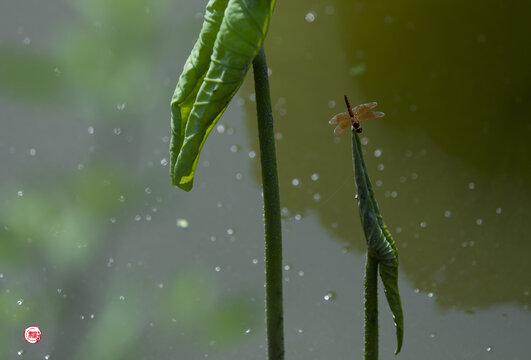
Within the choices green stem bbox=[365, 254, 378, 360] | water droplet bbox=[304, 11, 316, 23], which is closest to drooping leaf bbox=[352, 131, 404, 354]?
green stem bbox=[365, 254, 378, 360]

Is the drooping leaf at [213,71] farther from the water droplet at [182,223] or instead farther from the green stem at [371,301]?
the water droplet at [182,223]

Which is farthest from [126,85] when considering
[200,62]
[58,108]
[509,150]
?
[200,62]

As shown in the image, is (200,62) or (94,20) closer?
(200,62)

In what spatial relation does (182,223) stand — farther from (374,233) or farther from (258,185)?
(374,233)

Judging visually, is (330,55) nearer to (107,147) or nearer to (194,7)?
(194,7)

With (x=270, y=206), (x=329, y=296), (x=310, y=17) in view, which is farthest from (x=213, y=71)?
(x=310, y=17)

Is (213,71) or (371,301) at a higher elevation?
(213,71)
